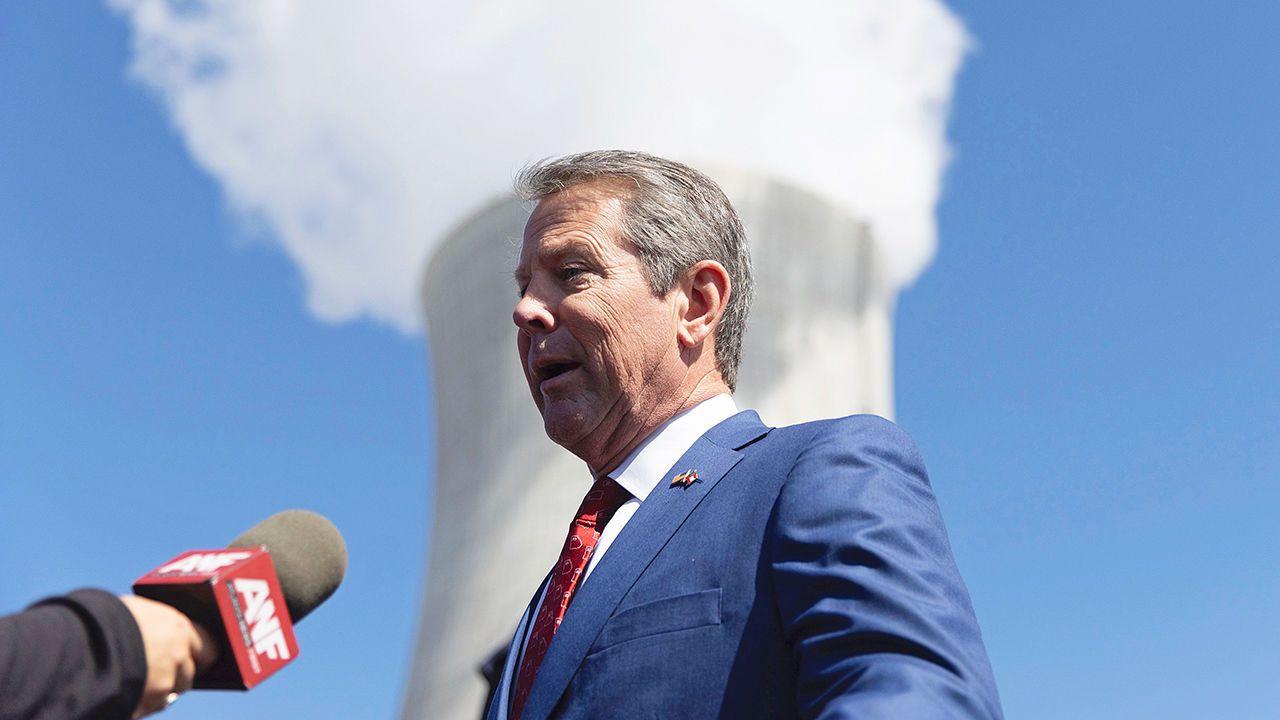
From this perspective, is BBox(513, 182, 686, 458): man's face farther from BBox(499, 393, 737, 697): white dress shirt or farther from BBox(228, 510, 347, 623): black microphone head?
BBox(228, 510, 347, 623): black microphone head

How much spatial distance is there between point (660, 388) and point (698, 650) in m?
0.59

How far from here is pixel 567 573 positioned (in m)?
1.62

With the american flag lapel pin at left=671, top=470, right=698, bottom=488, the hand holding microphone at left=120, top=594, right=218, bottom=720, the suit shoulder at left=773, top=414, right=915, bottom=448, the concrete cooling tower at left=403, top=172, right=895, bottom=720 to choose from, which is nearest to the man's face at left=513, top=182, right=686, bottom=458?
the american flag lapel pin at left=671, top=470, right=698, bottom=488

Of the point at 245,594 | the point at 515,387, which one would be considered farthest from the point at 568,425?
the point at 515,387

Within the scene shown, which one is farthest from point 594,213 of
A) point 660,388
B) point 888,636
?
point 888,636

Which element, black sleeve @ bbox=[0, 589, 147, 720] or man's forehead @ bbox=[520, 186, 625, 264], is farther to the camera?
man's forehead @ bbox=[520, 186, 625, 264]

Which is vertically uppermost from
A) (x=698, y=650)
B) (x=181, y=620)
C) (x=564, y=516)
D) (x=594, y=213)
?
(x=594, y=213)

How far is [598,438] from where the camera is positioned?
6.15ft

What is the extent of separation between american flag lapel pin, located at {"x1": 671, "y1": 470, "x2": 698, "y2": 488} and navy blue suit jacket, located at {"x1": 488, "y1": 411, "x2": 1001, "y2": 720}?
0.04ft

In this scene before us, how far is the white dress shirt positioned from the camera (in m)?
1.66

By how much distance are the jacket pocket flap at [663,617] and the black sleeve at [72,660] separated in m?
0.54

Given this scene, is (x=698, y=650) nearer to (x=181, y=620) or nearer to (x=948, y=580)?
(x=948, y=580)

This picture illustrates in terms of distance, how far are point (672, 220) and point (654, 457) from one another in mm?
419

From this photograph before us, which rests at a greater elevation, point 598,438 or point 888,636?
point 598,438
